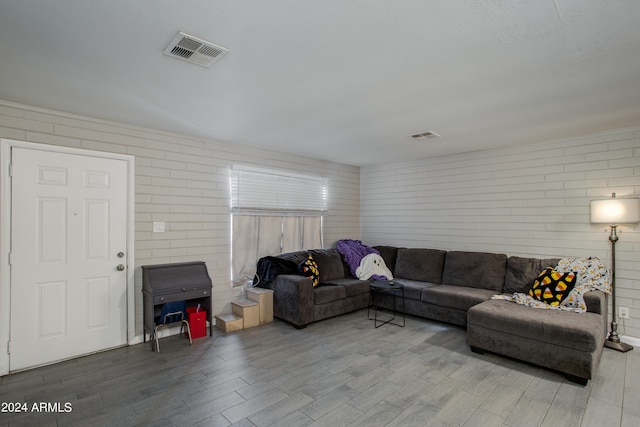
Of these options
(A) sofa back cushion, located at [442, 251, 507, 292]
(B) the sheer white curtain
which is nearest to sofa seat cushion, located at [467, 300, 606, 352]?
(A) sofa back cushion, located at [442, 251, 507, 292]

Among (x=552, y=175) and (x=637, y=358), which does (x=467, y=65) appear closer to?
(x=552, y=175)

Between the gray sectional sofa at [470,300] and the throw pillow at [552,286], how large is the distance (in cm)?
24

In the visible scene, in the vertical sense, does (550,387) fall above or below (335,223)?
below

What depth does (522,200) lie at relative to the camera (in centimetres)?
441

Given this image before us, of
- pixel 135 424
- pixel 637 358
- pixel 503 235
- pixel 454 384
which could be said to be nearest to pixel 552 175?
pixel 503 235

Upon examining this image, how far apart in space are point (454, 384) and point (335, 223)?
3.64 m

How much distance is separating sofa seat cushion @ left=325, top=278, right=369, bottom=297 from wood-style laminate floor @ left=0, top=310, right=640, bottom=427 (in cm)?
105

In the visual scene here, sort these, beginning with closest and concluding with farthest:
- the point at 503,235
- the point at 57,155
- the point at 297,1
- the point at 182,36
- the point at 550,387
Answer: the point at 297,1 → the point at 182,36 → the point at 550,387 → the point at 57,155 → the point at 503,235

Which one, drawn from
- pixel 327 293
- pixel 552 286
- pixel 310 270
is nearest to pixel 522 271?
pixel 552 286

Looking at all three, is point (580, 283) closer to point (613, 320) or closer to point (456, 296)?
point (613, 320)

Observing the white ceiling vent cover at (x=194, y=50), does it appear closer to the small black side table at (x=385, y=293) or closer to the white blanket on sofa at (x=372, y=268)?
the small black side table at (x=385, y=293)

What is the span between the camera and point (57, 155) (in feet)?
10.5

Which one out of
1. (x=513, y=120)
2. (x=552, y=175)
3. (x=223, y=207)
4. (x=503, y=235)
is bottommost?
(x=503, y=235)

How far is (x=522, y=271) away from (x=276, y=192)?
3638mm
